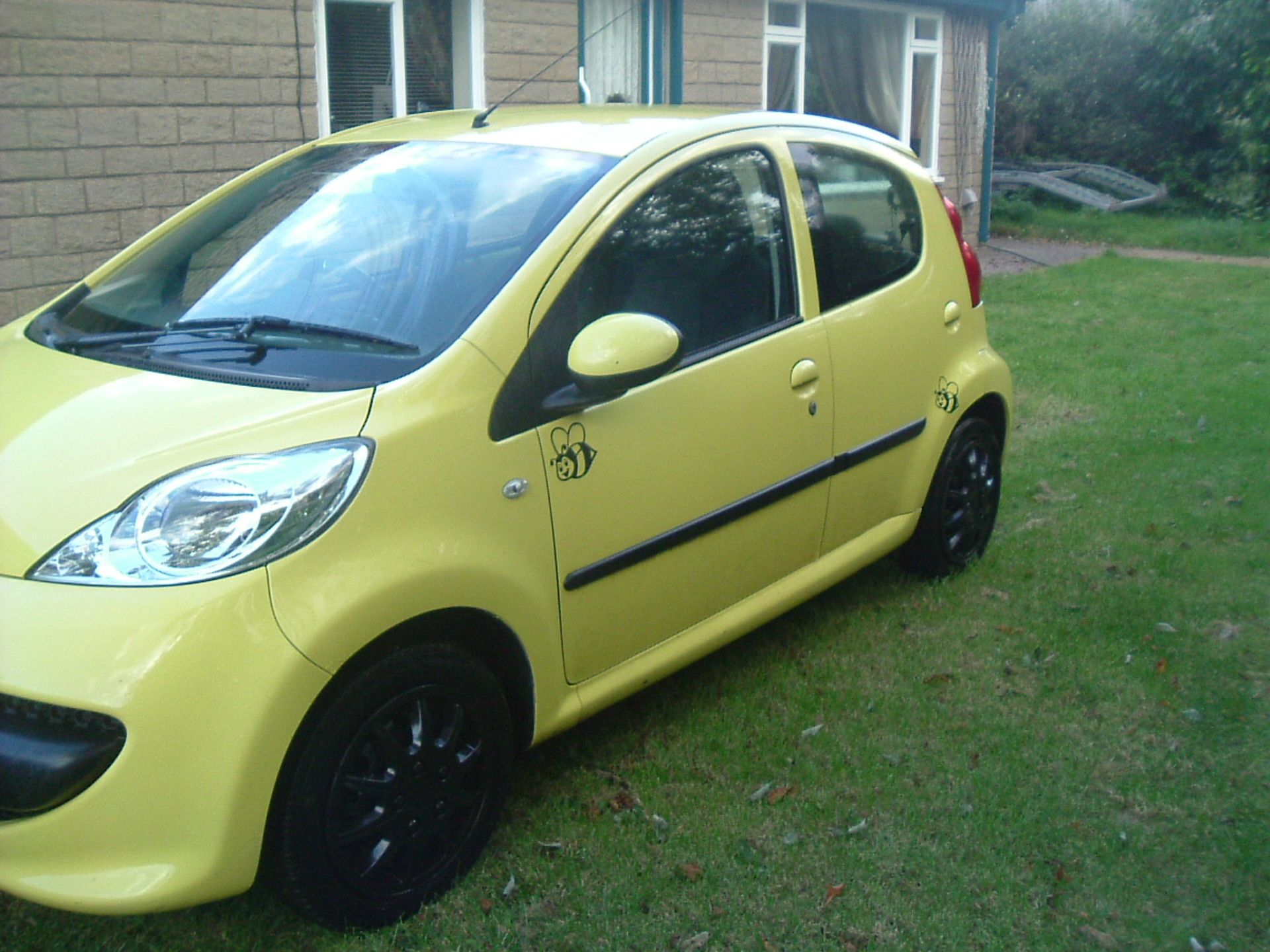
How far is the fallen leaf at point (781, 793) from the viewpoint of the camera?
3.63m

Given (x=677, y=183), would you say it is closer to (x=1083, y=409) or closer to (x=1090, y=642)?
(x=1090, y=642)

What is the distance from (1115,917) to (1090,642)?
1.72 m

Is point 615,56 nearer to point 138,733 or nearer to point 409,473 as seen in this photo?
point 409,473

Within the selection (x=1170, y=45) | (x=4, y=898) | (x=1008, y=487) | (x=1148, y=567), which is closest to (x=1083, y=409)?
(x=1008, y=487)

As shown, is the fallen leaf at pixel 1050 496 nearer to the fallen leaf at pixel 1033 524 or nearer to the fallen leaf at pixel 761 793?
the fallen leaf at pixel 1033 524

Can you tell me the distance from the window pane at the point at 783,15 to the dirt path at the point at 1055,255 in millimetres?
3591

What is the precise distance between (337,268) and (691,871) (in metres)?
1.79

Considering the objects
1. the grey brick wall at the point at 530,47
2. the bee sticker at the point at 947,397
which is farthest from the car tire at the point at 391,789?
the grey brick wall at the point at 530,47

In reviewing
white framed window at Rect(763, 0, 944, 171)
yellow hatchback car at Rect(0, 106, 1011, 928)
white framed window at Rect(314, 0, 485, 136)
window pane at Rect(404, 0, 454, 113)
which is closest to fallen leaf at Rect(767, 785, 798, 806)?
yellow hatchback car at Rect(0, 106, 1011, 928)

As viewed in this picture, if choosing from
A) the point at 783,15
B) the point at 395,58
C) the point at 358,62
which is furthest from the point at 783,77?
the point at 358,62

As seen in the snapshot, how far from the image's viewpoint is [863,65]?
14.9 metres

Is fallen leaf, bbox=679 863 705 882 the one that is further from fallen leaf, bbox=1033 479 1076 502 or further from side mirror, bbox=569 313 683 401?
fallen leaf, bbox=1033 479 1076 502

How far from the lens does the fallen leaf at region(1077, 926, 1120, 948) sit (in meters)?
3.04

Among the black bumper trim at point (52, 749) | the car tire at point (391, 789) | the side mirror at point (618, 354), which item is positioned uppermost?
the side mirror at point (618, 354)
